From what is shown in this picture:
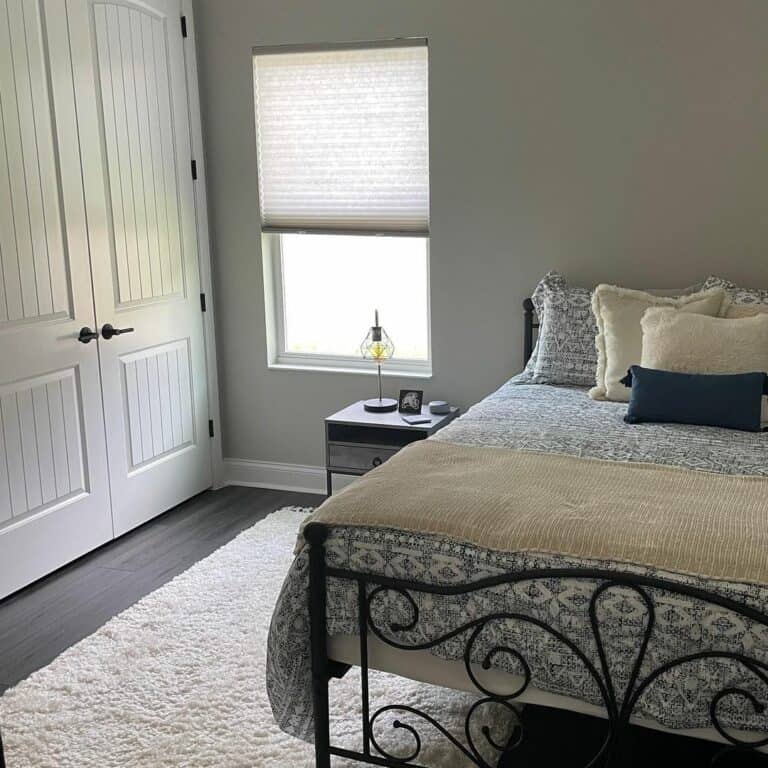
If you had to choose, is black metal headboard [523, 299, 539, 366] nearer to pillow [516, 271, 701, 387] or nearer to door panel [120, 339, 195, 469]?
pillow [516, 271, 701, 387]

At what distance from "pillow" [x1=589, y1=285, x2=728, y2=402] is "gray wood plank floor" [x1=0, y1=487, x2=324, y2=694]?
1.64 m

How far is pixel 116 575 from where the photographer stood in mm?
3572

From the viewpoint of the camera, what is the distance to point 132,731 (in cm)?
254

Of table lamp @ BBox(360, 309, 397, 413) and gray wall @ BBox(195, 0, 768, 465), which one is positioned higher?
gray wall @ BBox(195, 0, 768, 465)

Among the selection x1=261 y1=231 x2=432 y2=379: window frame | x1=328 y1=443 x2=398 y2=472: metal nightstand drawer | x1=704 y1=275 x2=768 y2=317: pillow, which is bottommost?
x1=328 y1=443 x2=398 y2=472: metal nightstand drawer

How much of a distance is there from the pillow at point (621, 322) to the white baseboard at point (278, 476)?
1.53 metres

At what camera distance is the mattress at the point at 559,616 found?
5.88ft

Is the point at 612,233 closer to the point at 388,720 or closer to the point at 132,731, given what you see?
the point at 388,720

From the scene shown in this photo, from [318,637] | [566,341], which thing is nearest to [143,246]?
[566,341]

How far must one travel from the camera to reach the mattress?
1.79 m

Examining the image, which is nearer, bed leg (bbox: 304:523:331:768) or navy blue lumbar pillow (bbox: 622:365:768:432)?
bed leg (bbox: 304:523:331:768)

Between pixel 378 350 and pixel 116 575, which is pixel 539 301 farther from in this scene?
pixel 116 575

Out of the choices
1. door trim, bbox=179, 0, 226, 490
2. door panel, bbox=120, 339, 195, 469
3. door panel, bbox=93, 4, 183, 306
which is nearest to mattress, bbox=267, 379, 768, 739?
door panel, bbox=120, 339, 195, 469

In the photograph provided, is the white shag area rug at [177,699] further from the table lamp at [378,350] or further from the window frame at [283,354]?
the window frame at [283,354]
